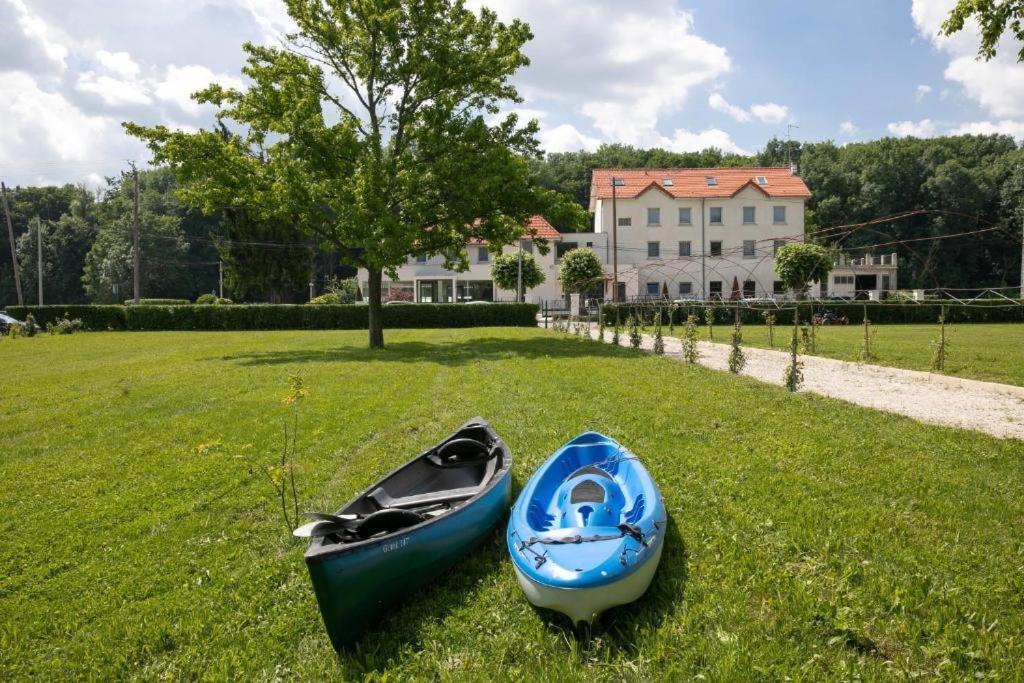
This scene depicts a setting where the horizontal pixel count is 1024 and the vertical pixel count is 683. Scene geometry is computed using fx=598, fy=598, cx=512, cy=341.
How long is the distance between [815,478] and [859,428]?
100 inches

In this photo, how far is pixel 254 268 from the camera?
47062mm

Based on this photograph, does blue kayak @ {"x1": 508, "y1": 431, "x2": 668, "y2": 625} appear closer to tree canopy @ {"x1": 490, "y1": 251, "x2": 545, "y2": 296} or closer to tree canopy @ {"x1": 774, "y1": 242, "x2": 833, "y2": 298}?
tree canopy @ {"x1": 774, "y1": 242, "x2": 833, "y2": 298}

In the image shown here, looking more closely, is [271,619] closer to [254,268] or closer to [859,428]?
[859,428]

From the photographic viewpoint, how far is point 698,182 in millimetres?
49375

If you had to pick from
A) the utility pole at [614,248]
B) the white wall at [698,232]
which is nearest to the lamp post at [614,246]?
the utility pole at [614,248]

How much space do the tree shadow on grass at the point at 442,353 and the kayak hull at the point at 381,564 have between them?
39.3 feet

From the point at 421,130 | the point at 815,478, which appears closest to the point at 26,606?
the point at 815,478

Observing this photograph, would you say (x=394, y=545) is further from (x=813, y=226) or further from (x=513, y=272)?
(x=813, y=226)

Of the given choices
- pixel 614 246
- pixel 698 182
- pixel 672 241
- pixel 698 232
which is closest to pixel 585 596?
pixel 614 246

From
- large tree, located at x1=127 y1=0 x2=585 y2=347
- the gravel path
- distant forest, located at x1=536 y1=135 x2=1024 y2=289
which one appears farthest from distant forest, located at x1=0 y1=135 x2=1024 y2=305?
the gravel path

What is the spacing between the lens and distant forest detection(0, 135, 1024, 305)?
55938mm

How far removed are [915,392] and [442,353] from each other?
12.8m

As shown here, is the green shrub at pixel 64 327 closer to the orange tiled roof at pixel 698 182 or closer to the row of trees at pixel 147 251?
the row of trees at pixel 147 251

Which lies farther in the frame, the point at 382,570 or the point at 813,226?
the point at 813,226
